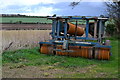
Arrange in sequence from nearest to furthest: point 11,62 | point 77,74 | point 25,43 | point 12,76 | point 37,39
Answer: point 12,76
point 77,74
point 11,62
point 25,43
point 37,39

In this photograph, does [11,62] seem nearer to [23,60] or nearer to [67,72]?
[23,60]

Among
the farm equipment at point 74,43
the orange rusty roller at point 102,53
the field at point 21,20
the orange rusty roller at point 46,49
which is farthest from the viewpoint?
the field at point 21,20

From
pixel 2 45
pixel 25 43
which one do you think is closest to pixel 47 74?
pixel 2 45

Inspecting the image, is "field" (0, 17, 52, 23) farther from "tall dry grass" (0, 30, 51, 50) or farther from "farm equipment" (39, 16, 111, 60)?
"farm equipment" (39, 16, 111, 60)

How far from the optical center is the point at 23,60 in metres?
9.06

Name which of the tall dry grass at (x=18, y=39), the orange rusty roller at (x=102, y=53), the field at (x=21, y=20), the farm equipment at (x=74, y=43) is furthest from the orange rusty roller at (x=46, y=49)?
the field at (x=21, y=20)

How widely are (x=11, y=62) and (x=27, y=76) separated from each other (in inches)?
96.9

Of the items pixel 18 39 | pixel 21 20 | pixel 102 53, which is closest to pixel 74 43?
pixel 102 53

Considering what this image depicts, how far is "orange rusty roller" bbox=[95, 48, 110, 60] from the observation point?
10.2 meters

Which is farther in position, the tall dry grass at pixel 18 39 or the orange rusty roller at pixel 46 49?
the tall dry grass at pixel 18 39

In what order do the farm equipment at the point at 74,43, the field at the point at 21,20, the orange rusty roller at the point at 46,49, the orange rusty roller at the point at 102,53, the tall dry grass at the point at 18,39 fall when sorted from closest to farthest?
the orange rusty roller at the point at 102,53 < the farm equipment at the point at 74,43 < the orange rusty roller at the point at 46,49 < the tall dry grass at the point at 18,39 < the field at the point at 21,20

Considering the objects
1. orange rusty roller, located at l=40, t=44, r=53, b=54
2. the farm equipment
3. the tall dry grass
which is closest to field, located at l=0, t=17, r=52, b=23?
the tall dry grass

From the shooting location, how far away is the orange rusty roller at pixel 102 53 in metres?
10.2

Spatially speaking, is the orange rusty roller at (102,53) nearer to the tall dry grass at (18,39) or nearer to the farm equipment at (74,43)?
the farm equipment at (74,43)
